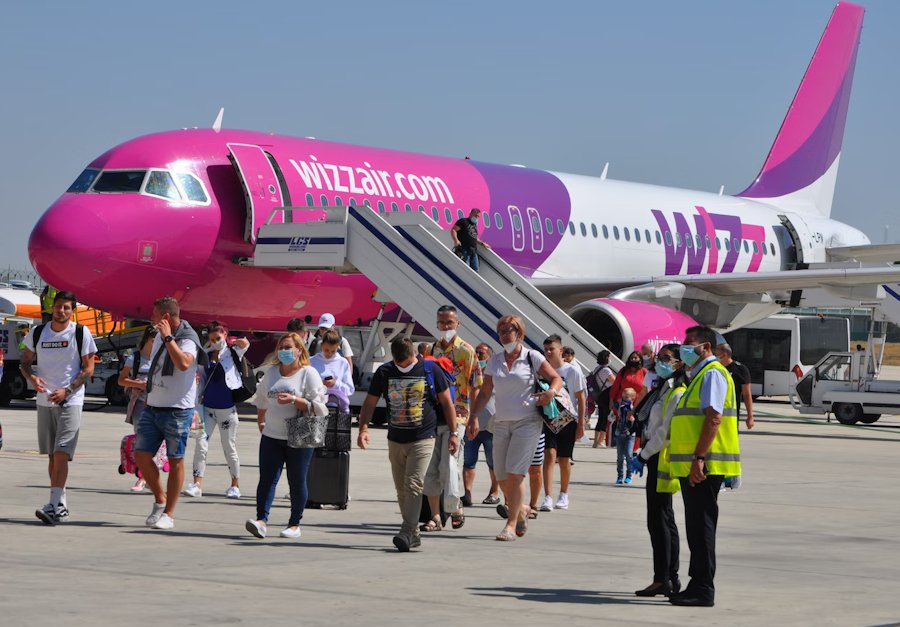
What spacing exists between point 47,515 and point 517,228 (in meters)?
16.8

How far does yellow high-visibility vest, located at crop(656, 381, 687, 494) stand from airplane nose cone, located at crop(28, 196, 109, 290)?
42.3ft

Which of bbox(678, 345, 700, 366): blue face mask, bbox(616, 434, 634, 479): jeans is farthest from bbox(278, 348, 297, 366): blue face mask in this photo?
bbox(616, 434, 634, 479): jeans

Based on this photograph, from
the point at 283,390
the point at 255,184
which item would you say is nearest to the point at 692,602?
the point at 283,390

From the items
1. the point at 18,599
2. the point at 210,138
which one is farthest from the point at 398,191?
the point at 18,599

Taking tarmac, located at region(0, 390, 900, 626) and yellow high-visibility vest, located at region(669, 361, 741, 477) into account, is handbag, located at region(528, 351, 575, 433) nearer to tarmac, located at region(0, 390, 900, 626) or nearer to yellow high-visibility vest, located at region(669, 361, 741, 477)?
tarmac, located at region(0, 390, 900, 626)

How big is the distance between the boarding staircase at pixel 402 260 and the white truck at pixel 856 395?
8.49 metres

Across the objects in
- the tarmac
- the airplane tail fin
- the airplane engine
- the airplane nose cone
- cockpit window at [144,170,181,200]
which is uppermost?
the airplane tail fin

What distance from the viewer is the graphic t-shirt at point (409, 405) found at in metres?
10.2

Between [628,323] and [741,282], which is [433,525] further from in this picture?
[741,282]

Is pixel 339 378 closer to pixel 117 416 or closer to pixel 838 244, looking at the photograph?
pixel 117 416

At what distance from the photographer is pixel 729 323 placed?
29.5 m

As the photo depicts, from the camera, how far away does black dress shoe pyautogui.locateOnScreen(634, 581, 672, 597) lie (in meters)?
8.28

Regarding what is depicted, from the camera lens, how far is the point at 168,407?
413 inches

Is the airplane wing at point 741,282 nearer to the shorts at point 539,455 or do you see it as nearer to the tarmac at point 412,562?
the tarmac at point 412,562
